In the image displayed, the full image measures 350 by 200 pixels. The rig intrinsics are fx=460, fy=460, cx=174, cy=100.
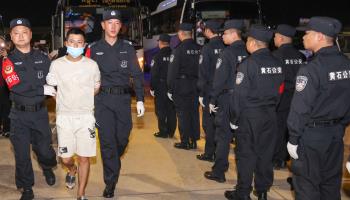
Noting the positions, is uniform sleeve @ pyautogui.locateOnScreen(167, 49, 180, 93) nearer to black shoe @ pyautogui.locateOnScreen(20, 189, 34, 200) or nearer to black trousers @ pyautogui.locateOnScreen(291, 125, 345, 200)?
black shoe @ pyautogui.locateOnScreen(20, 189, 34, 200)

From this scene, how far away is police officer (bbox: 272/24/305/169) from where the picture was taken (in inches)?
262

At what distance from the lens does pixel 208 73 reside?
22.6 feet

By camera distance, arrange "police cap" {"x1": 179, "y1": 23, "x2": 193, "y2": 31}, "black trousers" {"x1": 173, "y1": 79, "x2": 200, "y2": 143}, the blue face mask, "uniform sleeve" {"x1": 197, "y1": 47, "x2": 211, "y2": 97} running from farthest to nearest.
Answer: "black trousers" {"x1": 173, "y1": 79, "x2": 200, "y2": 143}
"police cap" {"x1": 179, "y1": 23, "x2": 193, "y2": 31}
"uniform sleeve" {"x1": 197, "y1": 47, "x2": 211, "y2": 97}
the blue face mask

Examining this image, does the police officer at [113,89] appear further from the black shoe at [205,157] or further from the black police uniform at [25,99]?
the black shoe at [205,157]

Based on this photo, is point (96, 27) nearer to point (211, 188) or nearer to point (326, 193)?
point (211, 188)

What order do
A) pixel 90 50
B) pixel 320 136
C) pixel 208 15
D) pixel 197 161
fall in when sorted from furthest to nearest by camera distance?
pixel 208 15, pixel 197 161, pixel 90 50, pixel 320 136

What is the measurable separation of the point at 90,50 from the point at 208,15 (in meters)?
10.2

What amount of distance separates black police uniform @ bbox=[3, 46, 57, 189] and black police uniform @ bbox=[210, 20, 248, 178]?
2.13m

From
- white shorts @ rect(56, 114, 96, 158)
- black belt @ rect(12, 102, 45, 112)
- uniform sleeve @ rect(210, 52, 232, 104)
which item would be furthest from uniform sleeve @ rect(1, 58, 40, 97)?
uniform sleeve @ rect(210, 52, 232, 104)

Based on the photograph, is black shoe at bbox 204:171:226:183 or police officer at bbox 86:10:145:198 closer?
police officer at bbox 86:10:145:198

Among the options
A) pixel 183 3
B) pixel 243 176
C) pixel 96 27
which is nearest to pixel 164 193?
pixel 243 176

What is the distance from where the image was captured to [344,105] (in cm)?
404

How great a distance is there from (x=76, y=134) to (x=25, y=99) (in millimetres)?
815

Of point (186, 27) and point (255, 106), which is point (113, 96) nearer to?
point (255, 106)
